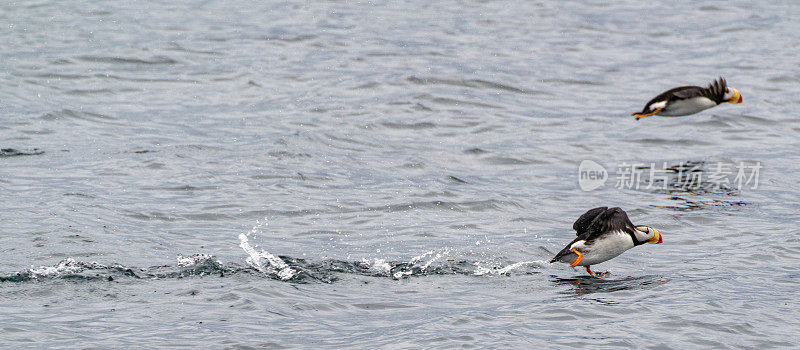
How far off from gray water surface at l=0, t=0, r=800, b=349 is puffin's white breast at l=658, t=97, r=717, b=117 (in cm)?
72

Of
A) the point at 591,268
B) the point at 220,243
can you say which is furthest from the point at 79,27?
the point at 591,268

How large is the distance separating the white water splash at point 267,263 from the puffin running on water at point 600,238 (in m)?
2.46

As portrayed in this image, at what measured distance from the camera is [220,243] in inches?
413

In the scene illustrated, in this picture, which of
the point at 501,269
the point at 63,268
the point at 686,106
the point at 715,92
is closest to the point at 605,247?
the point at 501,269

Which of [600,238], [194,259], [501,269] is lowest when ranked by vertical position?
[501,269]

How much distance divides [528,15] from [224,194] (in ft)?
58.0

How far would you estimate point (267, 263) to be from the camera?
31.6 feet

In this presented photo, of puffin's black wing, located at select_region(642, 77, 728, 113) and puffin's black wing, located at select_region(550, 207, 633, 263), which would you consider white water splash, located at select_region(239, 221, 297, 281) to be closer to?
puffin's black wing, located at select_region(550, 207, 633, 263)

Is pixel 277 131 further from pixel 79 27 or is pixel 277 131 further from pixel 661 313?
pixel 79 27

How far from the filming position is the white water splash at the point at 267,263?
9.30 meters

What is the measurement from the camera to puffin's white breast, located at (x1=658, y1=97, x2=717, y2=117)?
1511 cm

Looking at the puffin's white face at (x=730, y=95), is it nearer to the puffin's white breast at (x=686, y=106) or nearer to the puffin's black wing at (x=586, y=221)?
the puffin's white breast at (x=686, y=106)

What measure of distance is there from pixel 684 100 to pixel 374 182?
5059 millimetres

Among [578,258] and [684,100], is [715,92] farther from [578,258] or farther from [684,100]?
[578,258]
